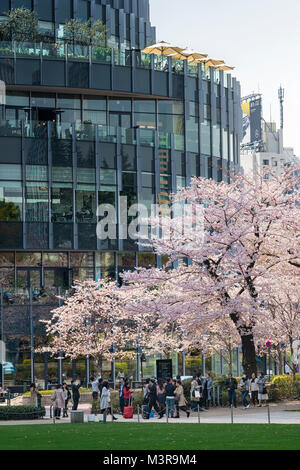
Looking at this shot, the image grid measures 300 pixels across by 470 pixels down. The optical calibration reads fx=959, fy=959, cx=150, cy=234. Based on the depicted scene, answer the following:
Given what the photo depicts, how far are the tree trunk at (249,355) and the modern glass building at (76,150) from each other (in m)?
18.3

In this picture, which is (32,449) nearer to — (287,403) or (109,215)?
(287,403)

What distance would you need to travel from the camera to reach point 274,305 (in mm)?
53125

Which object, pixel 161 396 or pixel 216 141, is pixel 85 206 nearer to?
pixel 216 141

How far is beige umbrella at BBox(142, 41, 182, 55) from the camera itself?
221 ft

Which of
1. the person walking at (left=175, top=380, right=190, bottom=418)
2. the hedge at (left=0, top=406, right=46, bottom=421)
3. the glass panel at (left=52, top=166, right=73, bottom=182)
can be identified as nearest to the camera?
the person walking at (left=175, top=380, right=190, bottom=418)

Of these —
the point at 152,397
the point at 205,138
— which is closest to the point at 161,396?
the point at 152,397

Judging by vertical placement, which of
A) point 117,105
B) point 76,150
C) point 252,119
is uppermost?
point 252,119

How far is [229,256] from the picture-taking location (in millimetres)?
42438

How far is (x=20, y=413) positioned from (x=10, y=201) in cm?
2274

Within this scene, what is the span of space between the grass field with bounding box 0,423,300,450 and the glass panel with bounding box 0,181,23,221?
3176 cm

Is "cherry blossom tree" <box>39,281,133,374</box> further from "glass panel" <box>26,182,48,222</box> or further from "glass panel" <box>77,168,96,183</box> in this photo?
"glass panel" <box>77,168,96,183</box>

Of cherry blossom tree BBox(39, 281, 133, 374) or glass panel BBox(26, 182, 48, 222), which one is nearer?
cherry blossom tree BBox(39, 281, 133, 374)

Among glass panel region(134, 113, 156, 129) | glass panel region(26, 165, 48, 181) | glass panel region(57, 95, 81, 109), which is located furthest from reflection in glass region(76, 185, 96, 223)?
glass panel region(134, 113, 156, 129)

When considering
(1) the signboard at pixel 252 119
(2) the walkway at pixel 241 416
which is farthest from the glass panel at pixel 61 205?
(1) the signboard at pixel 252 119
